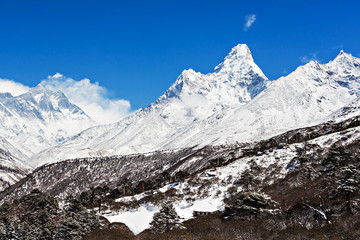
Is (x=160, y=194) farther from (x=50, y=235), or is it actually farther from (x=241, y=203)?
(x=241, y=203)

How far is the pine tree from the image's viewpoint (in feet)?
133

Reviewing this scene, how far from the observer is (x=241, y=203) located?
42.1 meters

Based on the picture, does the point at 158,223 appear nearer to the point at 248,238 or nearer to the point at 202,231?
the point at 202,231

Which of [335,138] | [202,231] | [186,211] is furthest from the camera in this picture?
[335,138]

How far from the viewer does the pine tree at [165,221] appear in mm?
40625

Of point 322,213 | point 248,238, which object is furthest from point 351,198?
point 248,238

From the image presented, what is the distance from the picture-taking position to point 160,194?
69.5m

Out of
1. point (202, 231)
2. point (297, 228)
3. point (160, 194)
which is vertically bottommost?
point (297, 228)

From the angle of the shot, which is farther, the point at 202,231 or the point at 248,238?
the point at 202,231

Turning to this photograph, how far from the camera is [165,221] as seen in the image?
135 feet

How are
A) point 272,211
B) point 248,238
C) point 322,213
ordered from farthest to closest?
point 272,211 < point 322,213 < point 248,238

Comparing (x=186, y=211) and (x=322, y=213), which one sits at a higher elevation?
(x=186, y=211)

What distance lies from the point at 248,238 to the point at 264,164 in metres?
50.9

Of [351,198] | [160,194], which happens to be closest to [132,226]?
[160,194]
